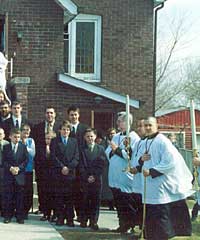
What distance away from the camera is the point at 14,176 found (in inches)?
491

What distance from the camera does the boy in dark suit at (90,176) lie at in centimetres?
1223

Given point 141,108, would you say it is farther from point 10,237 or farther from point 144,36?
point 10,237

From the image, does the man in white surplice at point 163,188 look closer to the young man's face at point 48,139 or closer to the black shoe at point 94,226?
the black shoe at point 94,226

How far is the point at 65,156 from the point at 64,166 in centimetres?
18

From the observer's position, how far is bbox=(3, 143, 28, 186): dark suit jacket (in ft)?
40.8

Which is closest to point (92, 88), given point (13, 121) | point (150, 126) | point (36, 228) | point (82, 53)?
point (82, 53)

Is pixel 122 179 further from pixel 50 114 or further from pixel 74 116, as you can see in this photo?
pixel 50 114

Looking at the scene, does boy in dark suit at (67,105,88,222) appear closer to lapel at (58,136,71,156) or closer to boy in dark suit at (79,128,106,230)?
boy in dark suit at (79,128,106,230)

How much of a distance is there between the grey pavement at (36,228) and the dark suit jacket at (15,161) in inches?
31.1

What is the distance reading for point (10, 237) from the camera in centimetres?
1103

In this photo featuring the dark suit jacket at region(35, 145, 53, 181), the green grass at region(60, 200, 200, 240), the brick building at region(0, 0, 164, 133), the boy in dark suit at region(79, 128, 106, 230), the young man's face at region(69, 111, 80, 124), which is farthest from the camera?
the brick building at region(0, 0, 164, 133)

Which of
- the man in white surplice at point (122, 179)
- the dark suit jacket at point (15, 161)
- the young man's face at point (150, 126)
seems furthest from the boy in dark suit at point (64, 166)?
the young man's face at point (150, 126)

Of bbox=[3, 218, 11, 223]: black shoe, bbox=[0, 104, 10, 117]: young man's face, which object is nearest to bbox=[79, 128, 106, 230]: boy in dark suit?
bbox=[3, 218, 11, 223]: black shoe

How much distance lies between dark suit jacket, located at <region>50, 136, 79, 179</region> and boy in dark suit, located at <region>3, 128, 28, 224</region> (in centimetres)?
Result: 62
